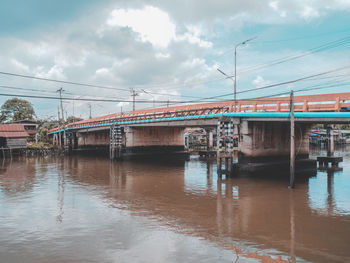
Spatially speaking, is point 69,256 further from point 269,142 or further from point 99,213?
point 269,142

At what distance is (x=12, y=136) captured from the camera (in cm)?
5541

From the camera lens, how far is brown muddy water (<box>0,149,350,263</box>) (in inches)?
387

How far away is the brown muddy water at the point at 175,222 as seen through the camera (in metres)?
9.83

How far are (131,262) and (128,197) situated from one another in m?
10.1

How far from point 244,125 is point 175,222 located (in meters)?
16.3

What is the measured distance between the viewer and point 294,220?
13844 mm

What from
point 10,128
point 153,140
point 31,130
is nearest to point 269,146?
point 153,140

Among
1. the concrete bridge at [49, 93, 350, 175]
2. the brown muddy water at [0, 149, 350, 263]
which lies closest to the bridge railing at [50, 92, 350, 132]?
the concrete bridge at [49, 93, 350, 175]

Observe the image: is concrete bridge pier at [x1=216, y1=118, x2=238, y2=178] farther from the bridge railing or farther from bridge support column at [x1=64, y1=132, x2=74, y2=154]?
bridge support column at [x1=64, y1=132, x2=74, y2=154]

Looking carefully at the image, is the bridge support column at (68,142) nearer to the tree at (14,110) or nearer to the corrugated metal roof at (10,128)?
the corrugated metal roof at (10,128)

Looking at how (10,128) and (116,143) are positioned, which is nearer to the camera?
(116,143)

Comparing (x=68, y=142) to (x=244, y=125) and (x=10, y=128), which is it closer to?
(x=10, y=128)

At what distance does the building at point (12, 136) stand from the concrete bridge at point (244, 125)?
1857 cm

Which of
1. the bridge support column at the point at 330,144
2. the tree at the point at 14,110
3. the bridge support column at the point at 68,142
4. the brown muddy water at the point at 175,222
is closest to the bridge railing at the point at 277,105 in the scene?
the brown muddy water at the point at 175,222
